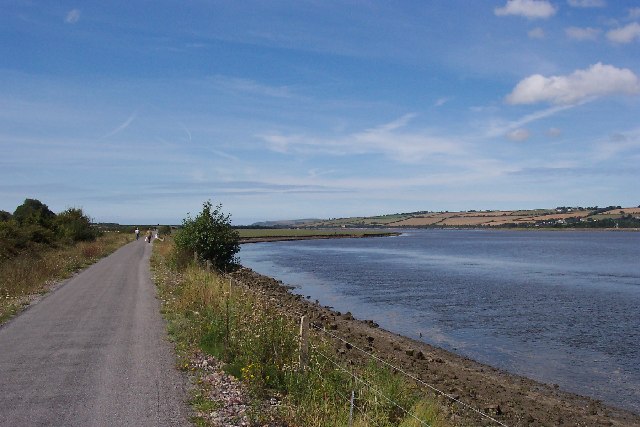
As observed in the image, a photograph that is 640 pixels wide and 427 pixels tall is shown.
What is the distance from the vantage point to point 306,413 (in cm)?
890

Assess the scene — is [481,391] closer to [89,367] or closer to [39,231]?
[89,367]

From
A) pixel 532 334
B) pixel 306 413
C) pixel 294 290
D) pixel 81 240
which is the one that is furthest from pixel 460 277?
pixel 306 413

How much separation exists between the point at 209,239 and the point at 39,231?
23.4 meters

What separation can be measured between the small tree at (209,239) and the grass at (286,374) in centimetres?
1510

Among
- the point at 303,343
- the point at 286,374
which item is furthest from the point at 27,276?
the point at 303,343

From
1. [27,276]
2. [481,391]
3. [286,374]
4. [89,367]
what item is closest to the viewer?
[286,374]

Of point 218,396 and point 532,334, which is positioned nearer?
point 218,396

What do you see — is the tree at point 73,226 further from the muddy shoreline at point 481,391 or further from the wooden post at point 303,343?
the wooden post at point 303,343

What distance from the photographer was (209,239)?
31359 millimetres

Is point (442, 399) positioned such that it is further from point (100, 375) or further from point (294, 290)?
point (294, 290)

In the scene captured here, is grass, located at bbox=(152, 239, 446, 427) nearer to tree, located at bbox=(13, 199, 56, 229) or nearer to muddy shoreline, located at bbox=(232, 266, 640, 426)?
muddy shoreline, located at bbox=(232, 266, 640, 426)

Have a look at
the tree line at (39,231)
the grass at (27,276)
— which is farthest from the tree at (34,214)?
the grass at (27,276)

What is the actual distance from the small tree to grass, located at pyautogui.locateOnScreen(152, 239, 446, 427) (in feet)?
49.6

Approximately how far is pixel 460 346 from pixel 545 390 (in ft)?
20.2
